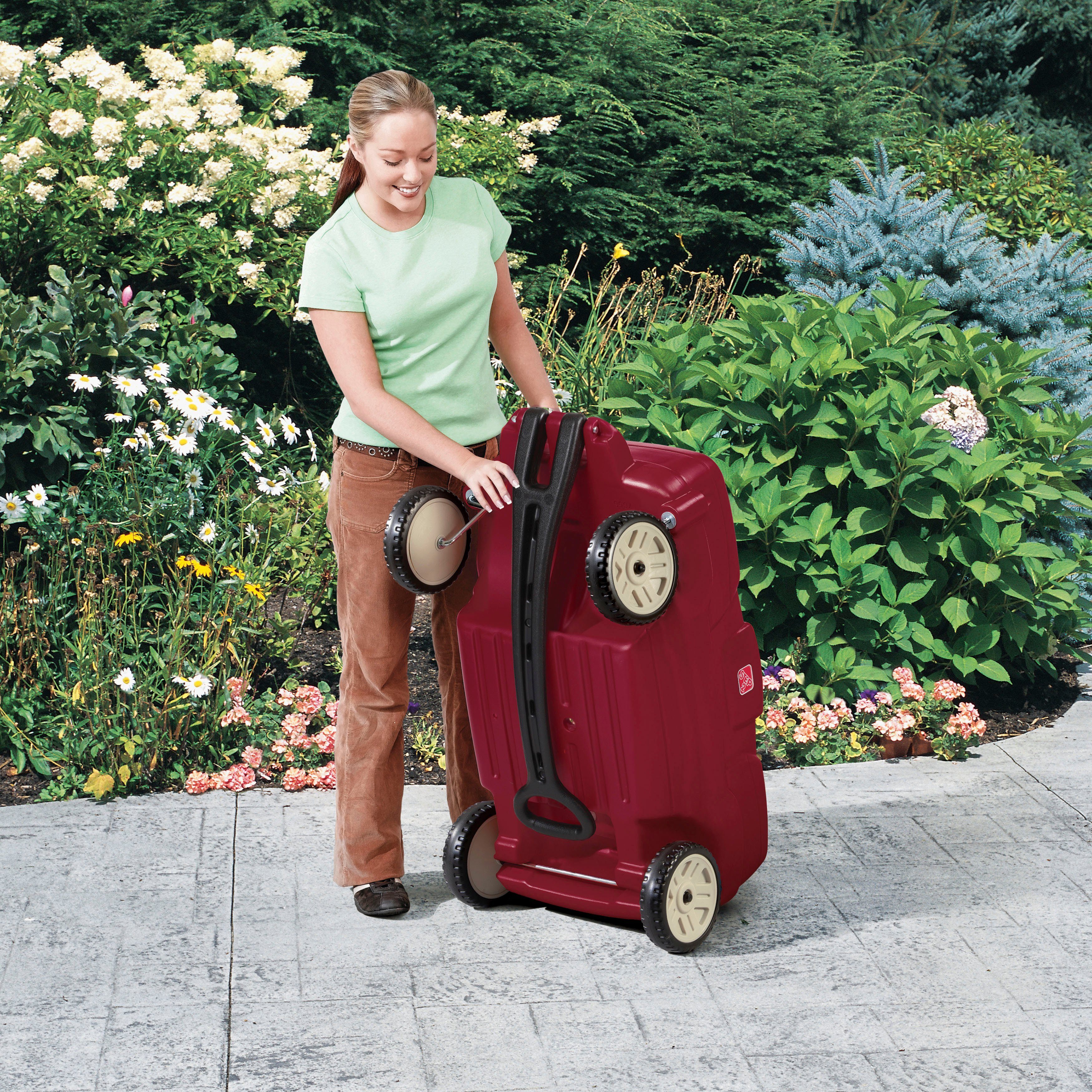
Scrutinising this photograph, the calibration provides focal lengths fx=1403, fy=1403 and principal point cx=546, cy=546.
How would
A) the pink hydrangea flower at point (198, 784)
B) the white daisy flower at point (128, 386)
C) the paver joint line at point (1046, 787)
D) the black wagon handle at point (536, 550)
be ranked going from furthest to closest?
the white daisy flower at point (128, 386) → the pink hydrangea flower at point (198, 784) → the paver joint line at point (1046, 787) → the black wagon handle at point (536, 550)

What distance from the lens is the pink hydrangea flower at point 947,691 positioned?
421 cm

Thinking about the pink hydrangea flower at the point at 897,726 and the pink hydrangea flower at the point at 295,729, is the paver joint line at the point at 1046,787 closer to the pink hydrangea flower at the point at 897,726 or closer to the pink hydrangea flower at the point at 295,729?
the pink hydrangea flower at the point at 897,726

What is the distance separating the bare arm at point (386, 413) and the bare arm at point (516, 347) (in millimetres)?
348

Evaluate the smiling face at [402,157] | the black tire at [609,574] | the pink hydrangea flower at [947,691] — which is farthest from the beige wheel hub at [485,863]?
the pink hydrangea flower at [947,691]

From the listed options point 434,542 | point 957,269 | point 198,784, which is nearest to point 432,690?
point 198,784

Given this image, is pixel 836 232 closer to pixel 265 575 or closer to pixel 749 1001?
pixel 265 575

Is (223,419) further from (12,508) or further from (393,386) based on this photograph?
(393,386)

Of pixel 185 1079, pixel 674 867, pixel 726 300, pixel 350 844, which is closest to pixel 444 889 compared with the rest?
pixel 350 844

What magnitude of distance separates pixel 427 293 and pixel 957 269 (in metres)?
3.34

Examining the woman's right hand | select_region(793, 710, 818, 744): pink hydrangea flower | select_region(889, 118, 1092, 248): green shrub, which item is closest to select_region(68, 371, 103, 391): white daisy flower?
the woman's right hand

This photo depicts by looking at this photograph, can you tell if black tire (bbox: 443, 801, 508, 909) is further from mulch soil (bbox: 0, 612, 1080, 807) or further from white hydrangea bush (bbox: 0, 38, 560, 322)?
white hydrangea bush (bbox: 0, 38, 560, 322)

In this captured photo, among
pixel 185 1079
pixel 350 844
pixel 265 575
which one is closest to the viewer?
pixel 185 1079

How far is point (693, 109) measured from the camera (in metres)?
9.71

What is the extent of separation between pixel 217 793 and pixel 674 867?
1.48 meters
